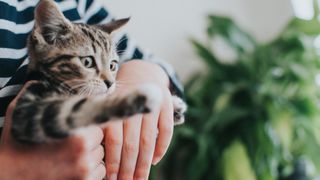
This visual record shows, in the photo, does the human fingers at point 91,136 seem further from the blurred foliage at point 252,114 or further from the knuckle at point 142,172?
the blurred foliage at point 252,114

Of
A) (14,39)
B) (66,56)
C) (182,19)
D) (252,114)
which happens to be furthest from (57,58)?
(182,19)

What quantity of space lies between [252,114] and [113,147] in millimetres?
989

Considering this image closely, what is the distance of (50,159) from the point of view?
1.57ft

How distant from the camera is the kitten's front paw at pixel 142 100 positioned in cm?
39

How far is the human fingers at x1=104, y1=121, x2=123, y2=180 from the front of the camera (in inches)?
20.6

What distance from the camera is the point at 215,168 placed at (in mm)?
1429

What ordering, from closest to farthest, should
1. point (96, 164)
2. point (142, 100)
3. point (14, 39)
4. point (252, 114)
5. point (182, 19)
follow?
point (142, 100) → point (96, 164) → point (14, 39) → point (252, 114) → point (182, 19)

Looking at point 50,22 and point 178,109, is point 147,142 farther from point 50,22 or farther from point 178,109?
point 50,22

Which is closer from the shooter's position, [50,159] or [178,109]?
[50,159]

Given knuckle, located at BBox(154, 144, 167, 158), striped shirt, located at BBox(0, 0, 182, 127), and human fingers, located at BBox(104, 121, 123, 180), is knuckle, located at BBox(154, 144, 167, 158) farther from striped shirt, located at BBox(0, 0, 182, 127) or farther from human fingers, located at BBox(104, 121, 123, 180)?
striped shirt, located at BBox(0, 0, 182, 127)

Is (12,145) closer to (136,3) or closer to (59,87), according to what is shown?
(59,87)

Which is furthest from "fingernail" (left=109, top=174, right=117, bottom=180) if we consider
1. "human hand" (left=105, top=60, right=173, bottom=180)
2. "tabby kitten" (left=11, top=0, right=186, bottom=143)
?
"tabby kitten" (left=11, top=0, right=186, bottom=143)

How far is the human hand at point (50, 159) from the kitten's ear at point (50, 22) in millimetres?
111

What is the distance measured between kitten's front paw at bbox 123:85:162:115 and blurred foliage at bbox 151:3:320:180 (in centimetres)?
97
